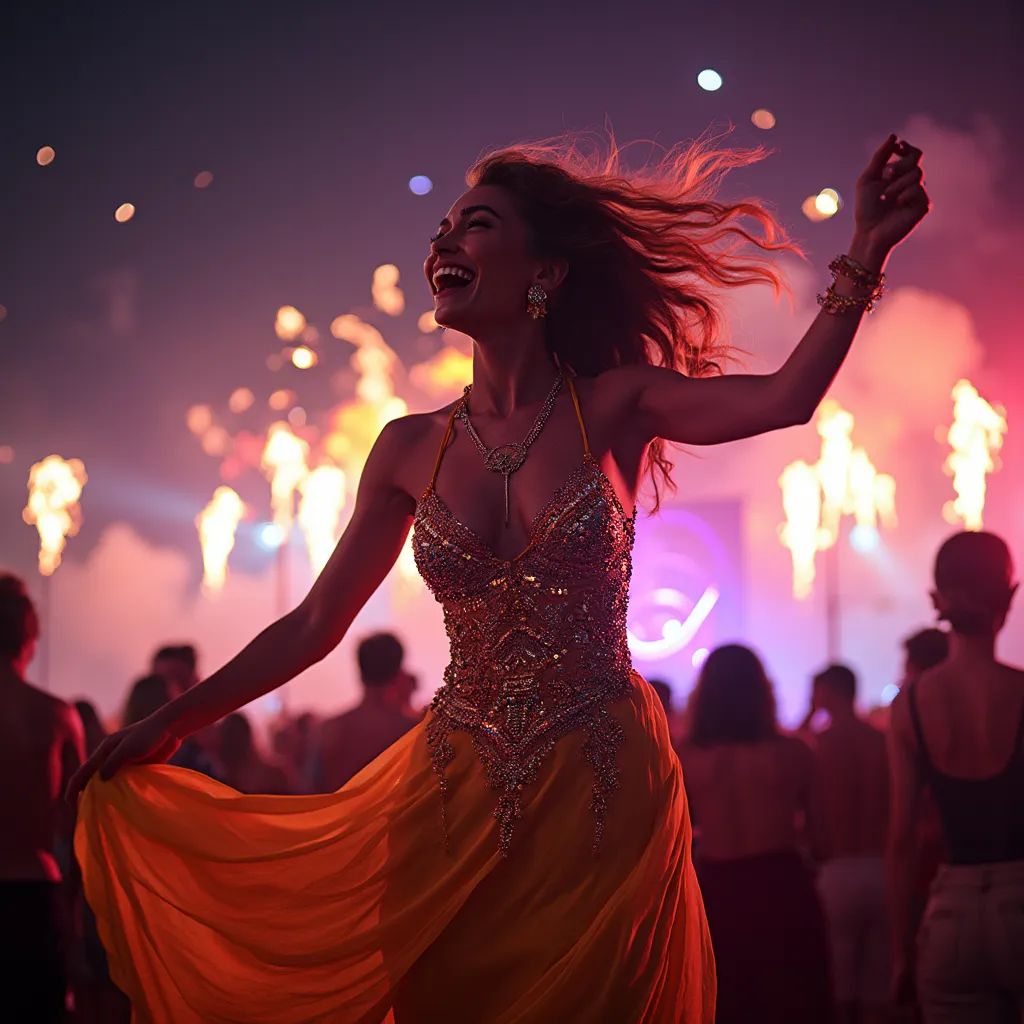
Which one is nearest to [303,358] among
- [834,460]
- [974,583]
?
[834,460]

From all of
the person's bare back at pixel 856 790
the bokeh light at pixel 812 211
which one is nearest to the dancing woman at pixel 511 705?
the person's bare back at pixel 856 790

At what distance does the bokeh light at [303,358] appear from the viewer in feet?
89.0

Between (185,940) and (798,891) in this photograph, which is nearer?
(185,940)

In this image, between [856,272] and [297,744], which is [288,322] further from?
[856,272]

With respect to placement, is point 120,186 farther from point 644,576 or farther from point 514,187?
point 514,187

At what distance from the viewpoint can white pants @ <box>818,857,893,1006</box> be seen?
674 cm

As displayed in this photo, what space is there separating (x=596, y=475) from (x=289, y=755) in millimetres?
9571

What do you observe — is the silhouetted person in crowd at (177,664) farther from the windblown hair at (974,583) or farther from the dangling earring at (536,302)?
the dangling earring at (536,302)

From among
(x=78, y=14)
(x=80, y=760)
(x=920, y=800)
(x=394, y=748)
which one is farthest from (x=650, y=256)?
(x=78, y=14)

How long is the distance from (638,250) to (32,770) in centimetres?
291

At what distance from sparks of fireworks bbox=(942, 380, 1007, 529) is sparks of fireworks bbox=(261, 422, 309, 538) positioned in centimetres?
1319

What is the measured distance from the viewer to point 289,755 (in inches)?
463

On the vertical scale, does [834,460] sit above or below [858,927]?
above

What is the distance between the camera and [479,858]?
2633 millimetres
